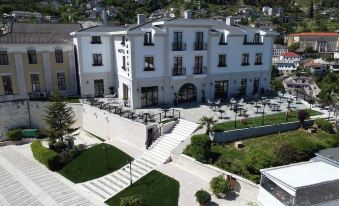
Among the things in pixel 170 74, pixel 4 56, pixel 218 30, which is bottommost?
pixel 170 74

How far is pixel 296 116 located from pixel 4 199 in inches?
982

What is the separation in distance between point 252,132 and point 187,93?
10049mm

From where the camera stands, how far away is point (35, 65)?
33.2 meters

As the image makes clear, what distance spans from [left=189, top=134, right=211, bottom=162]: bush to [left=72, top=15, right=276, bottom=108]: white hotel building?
1074 cm

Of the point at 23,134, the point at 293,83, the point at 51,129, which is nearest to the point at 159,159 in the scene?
the point at 51,129

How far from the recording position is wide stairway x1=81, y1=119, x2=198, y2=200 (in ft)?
65.0

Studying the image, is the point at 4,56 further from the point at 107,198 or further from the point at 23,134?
the point at 107,198

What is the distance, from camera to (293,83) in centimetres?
9381

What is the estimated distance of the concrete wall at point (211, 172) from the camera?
56.9 ft

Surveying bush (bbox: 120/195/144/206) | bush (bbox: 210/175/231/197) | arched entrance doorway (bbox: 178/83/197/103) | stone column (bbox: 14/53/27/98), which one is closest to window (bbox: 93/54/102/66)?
stone column (bbox: 14/53/27/98)

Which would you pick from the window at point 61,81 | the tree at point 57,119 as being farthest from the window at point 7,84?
the tree at point 57,119

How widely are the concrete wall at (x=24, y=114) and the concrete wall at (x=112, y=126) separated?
1445 mm

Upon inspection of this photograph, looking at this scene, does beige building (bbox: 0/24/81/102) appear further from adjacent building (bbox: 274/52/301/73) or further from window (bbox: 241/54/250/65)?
adjacent building (bbox: 274/52/301/73)

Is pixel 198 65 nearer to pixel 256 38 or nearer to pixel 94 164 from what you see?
pixel 256 38
